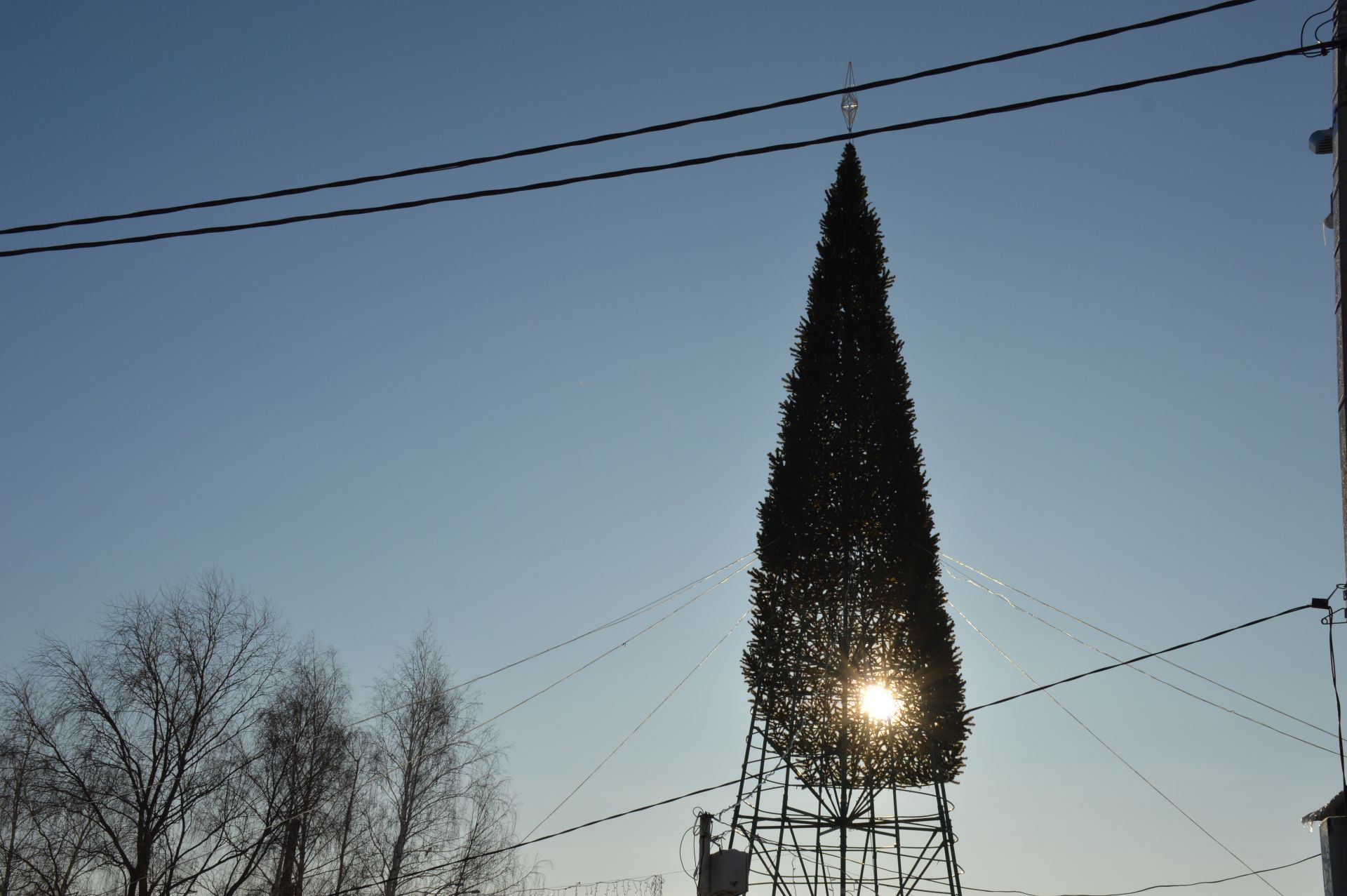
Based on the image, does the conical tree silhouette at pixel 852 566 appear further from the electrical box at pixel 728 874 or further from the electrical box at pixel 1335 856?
the electrical box at pixel 1335 856

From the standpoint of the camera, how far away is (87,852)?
21359 mm

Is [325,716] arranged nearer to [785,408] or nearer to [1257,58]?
[785,408]

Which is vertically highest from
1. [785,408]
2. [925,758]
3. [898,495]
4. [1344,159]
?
[785,408]

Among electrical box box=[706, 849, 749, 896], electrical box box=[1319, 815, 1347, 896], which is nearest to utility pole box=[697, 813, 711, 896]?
electrical box box=[706, 849, 749, 896]

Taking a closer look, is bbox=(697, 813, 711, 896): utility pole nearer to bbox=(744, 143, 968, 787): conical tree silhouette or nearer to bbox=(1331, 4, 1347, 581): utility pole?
bbox=(744, 143, 968, 787): conical tree silhouette

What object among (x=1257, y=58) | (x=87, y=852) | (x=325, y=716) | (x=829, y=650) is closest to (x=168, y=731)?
(x=87, y=852)

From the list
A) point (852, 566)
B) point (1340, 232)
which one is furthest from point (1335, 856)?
point (852, 566)

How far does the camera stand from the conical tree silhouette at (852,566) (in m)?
18.6

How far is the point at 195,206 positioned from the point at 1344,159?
7.31 meters

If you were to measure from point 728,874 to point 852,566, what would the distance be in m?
A: 6.76

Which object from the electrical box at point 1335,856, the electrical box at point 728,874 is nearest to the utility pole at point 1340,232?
the electrical box at point 1335,856

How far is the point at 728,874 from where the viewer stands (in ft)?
47.3

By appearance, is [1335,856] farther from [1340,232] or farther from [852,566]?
[852,566]

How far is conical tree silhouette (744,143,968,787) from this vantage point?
61.0 ft
